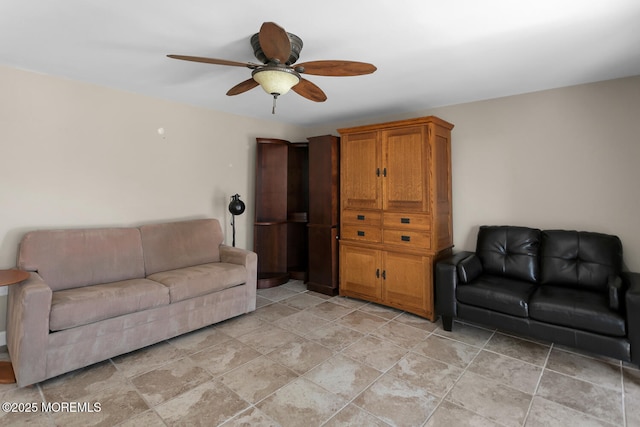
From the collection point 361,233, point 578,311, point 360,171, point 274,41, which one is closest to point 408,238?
point 361,233

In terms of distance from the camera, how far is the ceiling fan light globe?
206 centimetres

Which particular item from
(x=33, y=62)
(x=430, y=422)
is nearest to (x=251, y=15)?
(x=33, y=62)

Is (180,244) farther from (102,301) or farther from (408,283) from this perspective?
(408,283)

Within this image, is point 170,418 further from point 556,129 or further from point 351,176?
point 556,129

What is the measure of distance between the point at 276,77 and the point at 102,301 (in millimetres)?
2122

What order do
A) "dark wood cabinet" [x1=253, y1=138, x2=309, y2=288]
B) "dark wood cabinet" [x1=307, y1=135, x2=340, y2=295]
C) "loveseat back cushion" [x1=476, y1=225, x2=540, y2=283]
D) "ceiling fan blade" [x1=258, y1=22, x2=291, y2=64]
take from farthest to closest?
1. "dark wood cabinet" [x1=253, y1=138, x2=309, y2=288]
2. "dark wood cabinet" [x1=307, y1=135, x2=340, y2=295]
3. "loveseat back cushion" [x1=476, y1=225, x2=540, y2=283]
4. "ceiling fan blade" [x1=258, y1=22, x2=291, y2=64]

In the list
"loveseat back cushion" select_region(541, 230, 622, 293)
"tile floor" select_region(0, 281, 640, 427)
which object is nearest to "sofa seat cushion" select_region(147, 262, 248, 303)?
"tile floor" select_region(0, 281, 640, 427)

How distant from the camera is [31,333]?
2.04m

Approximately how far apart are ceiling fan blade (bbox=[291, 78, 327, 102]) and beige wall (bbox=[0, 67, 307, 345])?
1980 mm

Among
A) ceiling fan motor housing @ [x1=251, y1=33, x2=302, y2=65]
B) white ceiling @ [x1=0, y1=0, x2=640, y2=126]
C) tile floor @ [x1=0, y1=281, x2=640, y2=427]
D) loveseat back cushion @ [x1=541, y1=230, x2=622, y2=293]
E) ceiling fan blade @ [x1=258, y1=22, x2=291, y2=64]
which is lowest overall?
tile floor @ [x1=0, y1=281, x2=640, y2=427]

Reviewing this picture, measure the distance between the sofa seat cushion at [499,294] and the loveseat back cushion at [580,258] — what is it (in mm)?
254

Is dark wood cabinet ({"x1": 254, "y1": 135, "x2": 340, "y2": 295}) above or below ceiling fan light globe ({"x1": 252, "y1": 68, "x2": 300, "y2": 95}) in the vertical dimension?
below

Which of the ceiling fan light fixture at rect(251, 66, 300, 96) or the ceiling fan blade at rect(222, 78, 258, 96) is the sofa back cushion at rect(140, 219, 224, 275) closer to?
the ceiling fan blade at rect(222, 78, 258, 96)

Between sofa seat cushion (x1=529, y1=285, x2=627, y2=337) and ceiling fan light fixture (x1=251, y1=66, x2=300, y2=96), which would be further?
sofa seat cushion (x1=529, y1=285, x2=627, y2=337)
